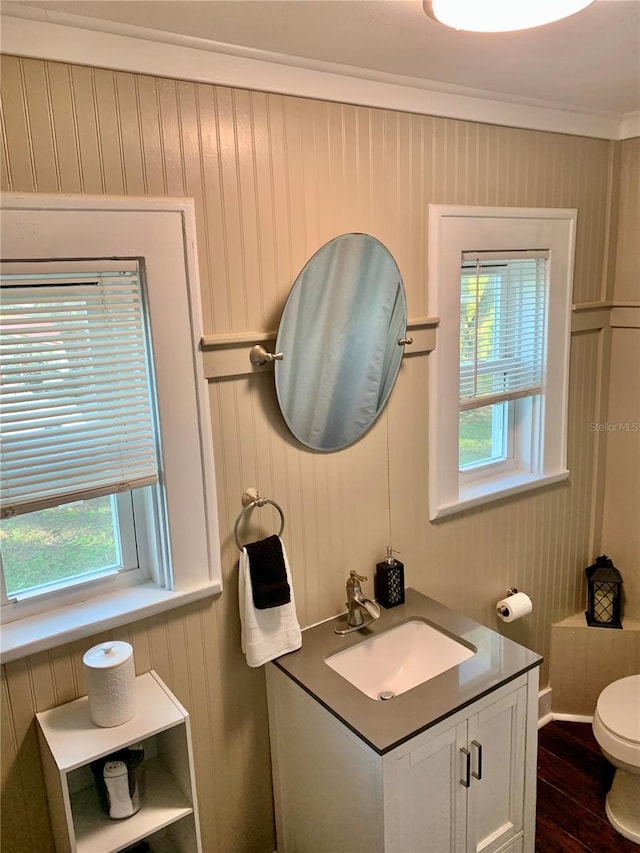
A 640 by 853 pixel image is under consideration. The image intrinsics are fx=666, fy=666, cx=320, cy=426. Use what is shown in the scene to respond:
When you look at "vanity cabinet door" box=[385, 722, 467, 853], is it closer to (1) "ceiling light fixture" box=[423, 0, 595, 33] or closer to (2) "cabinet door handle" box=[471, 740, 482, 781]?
(2) "cabinet door handle" box=[471, 740, 482, 781]

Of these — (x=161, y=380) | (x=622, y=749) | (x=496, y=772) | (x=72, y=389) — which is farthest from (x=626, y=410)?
(x=72, y=389)

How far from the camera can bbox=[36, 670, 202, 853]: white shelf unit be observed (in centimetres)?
154

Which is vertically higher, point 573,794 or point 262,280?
point 262,280

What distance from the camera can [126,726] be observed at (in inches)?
62.8

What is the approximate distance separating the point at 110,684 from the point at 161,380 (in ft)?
2.44

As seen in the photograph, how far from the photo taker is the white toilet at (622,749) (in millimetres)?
2193

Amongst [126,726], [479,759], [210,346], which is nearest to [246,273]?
[210,346]

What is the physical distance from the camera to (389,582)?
2.17 metres

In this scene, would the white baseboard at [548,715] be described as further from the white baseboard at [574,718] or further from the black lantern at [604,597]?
the black lantern at [604,597]

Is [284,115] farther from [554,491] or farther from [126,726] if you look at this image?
[554,491]

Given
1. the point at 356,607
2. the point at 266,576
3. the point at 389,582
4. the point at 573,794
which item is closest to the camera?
the point at 266,576

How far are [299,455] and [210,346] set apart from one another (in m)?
0.44

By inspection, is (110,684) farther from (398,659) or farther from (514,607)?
(514,607)

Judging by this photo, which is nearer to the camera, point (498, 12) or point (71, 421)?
point (498, 12)
